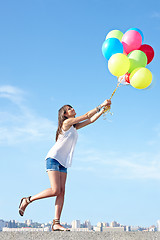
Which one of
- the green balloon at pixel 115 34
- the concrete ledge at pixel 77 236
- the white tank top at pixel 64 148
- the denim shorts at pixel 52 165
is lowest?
the concrete ledge at pixel 77 236

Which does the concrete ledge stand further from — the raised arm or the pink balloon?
the pink balloon

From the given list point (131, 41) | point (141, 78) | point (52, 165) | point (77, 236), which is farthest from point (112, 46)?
point (77, 236)

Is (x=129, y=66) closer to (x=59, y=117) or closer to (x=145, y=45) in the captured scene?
(x=145, y=45)

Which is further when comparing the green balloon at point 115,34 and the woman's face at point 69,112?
the green balloon at point 115,34

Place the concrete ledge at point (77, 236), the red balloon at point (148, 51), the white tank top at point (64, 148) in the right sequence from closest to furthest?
the concrete ledge at point (77, 236)
the white tank top at point (64, 148)
the red balloon at point (148, 51)

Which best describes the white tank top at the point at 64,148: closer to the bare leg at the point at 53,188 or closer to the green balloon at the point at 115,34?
the bare leg at the point at 53,188

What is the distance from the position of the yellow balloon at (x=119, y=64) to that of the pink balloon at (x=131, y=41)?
592mm

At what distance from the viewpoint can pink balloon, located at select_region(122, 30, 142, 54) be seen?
20.2 feet

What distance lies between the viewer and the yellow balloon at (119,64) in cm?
558

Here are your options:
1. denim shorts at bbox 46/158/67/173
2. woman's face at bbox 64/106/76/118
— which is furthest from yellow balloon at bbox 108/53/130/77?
denim shorts at bbox 46/158/67/173

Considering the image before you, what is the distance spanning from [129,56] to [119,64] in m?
0.48

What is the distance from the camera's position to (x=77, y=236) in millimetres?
4145

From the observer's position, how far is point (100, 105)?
5535 mm

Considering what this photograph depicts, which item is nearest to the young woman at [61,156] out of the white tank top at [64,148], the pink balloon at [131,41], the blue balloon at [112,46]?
the white tank top at [64,148]
